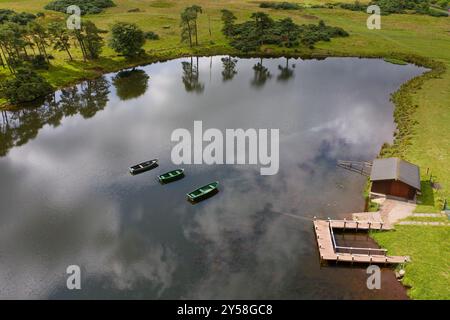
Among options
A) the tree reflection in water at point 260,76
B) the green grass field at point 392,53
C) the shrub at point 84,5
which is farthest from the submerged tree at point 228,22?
the shrub at point 84,5

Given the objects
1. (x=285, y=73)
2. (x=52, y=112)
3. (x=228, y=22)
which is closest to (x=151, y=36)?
(x=228, y=22)

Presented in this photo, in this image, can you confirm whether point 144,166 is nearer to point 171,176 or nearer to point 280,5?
point 171,176

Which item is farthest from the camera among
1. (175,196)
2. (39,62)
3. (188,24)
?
(188,24)

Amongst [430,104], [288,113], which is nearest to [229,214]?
[288,113]

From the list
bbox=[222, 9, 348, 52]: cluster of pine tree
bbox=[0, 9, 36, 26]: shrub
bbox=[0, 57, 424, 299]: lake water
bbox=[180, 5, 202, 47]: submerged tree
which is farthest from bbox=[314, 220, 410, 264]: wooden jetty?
bbox=[0, 9, 36, 26]: shrub

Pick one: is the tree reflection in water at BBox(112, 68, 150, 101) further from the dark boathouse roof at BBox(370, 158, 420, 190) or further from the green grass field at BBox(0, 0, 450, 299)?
the dark boathouse roof at BBox(370, 158, 420, 190)

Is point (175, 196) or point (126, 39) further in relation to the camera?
point (126, 39)

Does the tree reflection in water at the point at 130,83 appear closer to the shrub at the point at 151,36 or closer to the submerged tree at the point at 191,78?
the submerged tree at the point at 191,78
